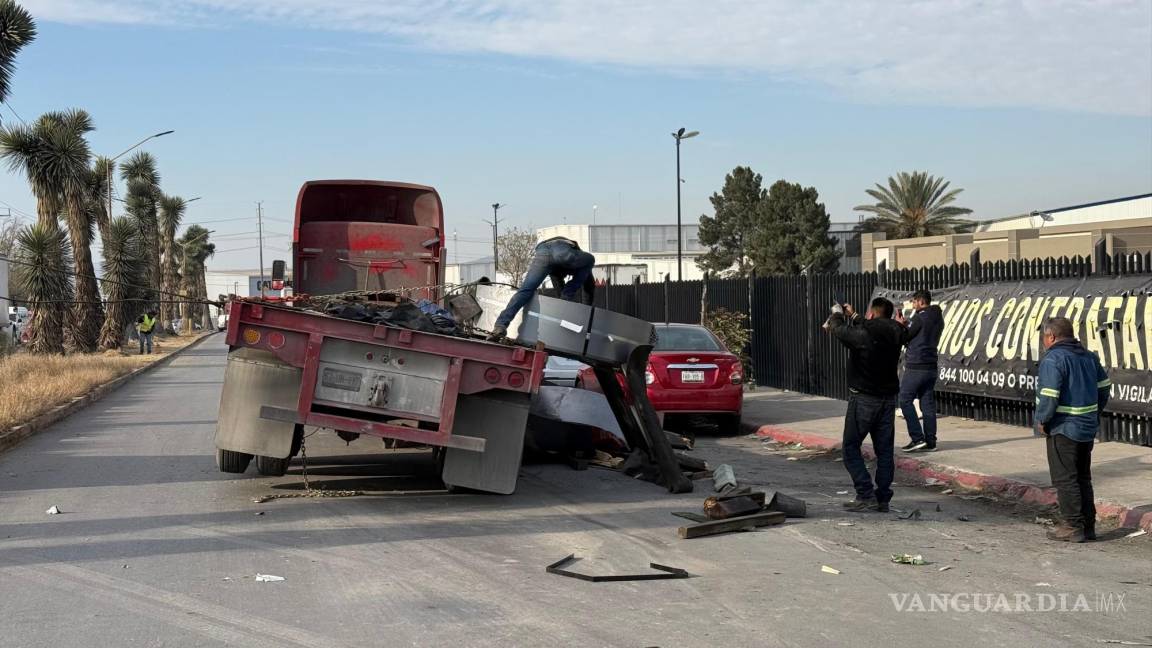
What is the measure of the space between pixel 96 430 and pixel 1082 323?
1344 centimetres

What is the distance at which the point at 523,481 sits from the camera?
36.2 feet

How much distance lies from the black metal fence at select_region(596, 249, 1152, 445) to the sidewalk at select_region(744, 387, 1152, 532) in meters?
0.28

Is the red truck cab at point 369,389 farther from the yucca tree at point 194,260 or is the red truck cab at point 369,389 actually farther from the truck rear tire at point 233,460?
the yucca tree at point 194,260

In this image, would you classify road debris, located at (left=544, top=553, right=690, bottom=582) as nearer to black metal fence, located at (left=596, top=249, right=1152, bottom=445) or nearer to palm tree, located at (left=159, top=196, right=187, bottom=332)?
black metal fence, located at (left=596, top=249, right=1152, bottom=445)

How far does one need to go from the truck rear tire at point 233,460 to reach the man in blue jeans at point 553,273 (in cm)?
291

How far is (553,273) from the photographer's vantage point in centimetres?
995

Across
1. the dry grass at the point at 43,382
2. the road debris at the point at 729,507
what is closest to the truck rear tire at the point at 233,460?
the road debris at the point at 729,507

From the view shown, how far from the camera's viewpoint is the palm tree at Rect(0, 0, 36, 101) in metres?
23.7

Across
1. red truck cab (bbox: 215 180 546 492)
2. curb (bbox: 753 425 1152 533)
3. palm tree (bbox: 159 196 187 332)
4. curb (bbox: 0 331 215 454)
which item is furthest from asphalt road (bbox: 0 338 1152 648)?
palm tree (bbox: 159 196 187 332)

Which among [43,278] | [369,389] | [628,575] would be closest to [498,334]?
[369,389]

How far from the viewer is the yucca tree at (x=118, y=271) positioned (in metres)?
45.3

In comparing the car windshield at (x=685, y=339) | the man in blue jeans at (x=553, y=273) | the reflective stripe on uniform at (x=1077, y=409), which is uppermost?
the man in blue jeans at (x=553, y=273)

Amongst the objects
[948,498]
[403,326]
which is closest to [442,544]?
[403,326]

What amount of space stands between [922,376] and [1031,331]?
2.09m
